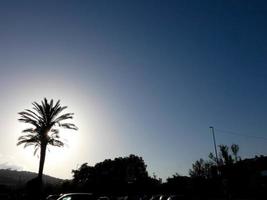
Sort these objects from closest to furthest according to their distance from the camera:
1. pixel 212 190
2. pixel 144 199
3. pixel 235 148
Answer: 1. pixel 144 199
2. pixel 212 190
3. pixel 235 148

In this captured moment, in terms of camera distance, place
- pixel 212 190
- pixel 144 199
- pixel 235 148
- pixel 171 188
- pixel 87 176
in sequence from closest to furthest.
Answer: pixel 144 199 → pixel 212 190 → pixel 171 188 → pixel 235 148 → pixel 87 176

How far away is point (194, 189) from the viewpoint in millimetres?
52906

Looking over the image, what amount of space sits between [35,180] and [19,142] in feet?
14.6

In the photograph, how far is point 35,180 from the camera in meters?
33.5

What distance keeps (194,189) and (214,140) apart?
29.4 feet

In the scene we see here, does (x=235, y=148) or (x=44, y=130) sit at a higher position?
(x=235, y=148)

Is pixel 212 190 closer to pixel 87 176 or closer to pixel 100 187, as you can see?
pixel 100 187

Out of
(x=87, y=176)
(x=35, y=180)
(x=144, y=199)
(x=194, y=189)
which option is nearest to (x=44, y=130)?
(x=35, y=180)

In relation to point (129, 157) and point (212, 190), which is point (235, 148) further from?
point (129, 157)

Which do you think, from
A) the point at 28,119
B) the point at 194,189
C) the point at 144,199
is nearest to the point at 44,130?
the point at 28,119

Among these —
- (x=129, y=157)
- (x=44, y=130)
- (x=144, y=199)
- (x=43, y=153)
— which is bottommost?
(x=144, y=199)

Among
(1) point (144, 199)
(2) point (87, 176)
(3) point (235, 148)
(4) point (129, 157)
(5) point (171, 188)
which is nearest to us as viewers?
(1) point (144, 199)

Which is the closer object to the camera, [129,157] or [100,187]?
[100,187]

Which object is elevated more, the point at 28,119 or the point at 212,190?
the point at 28,119
